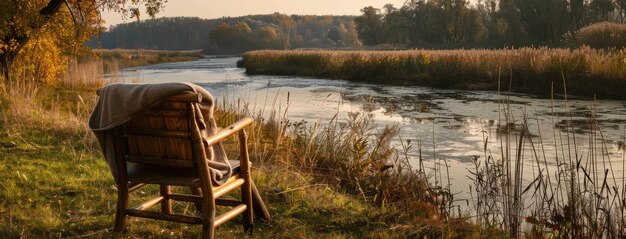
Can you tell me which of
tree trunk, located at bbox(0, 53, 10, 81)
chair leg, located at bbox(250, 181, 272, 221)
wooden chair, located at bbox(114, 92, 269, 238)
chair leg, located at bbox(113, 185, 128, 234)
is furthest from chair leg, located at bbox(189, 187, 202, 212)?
tree trunk, located at bbox(0, 53, 10, 81)

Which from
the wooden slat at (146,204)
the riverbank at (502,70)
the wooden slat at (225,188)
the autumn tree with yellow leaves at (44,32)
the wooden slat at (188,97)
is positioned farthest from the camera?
the riverbank at (502,70)

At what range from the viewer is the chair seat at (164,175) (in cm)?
328

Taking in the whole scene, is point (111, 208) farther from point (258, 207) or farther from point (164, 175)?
point (164, 175)

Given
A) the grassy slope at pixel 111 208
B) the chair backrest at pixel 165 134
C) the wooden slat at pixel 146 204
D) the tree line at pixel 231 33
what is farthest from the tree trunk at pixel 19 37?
the tree line at pixel 231 33

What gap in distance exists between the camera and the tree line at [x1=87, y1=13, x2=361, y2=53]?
93.5m

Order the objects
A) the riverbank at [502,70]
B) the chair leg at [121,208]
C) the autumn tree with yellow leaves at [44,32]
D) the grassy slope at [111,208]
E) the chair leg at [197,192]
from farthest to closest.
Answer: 1. the riverbank at [502,70]
2. the autumn tree with yellow leaves at [44,32]
3. the chair leg at [197,192]
4. the grassy slope at [111,208]
5. the chair leg at [121,208]

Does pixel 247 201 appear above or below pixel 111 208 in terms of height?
above

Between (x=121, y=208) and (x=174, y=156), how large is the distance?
574 millimetres

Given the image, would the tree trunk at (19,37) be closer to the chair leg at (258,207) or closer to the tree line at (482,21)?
the chair leg at (258,207)

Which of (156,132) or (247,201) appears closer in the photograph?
(156,132)

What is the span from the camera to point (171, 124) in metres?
3.19

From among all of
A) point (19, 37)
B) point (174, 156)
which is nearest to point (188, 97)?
point (174, 156)

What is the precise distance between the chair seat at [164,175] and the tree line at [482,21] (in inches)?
1126

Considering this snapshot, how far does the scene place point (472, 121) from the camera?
35.3ft
